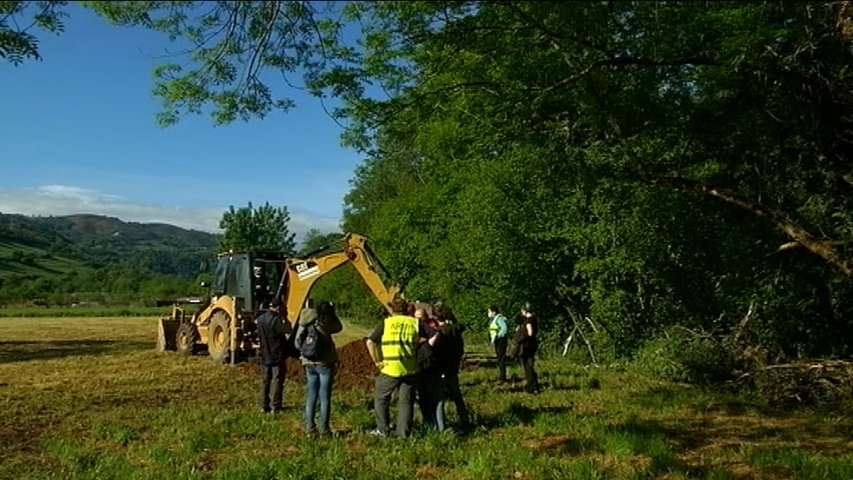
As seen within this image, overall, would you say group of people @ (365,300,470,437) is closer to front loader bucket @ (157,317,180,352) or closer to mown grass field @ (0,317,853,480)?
mown grass field @ (0,317,853,480)

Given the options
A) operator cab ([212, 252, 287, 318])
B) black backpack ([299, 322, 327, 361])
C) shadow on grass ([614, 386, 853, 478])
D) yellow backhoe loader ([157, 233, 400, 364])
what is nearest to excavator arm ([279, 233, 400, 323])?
yellow backhoe loader ([157, 233, 400, 364])

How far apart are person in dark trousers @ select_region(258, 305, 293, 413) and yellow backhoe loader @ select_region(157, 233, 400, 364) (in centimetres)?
511

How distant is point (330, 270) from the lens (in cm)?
1945

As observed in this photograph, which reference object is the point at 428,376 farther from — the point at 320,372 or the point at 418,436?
the point at 320,372

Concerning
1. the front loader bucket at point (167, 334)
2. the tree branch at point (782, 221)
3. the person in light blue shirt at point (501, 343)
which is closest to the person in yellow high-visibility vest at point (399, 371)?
the tree branch at point (782, 221)

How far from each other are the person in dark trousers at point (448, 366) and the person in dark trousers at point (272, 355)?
2.63m

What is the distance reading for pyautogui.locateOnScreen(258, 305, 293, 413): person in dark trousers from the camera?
1335cm

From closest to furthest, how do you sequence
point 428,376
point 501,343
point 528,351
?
point 428,376, point 528,351, point 501,343

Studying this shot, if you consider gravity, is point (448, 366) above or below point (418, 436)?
above

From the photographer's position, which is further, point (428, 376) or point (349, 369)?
point (349, 369)

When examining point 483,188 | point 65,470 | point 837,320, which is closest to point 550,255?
point 483,188

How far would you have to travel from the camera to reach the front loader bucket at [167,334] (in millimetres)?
26109

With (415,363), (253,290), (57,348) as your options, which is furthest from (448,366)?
(57,348)

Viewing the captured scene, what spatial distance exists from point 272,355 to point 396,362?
9.66 ft
